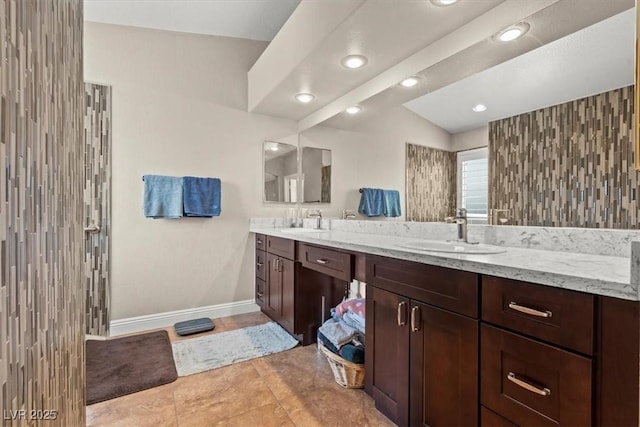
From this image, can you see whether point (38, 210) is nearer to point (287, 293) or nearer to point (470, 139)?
point (470, 139)

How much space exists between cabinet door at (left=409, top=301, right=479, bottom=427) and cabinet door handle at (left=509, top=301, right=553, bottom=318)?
15cm

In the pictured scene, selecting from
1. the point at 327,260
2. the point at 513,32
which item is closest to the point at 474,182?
the point at 513,32

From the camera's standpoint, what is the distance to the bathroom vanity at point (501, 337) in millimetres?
770

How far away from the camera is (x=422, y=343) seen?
1.25 meters

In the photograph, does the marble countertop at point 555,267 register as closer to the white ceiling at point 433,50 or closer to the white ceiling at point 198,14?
the white ceiling at point 433,50

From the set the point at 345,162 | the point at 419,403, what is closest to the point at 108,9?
the point at 345,162

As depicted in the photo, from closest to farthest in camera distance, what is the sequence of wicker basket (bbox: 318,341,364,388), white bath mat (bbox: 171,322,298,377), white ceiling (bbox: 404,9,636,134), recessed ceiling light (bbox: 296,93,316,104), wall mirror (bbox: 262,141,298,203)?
1. white ceiling (bbox: 404,9,636,134)
2. wicker basket (bbox: 318,341,364,388)
3. white bath mat (bbox: 171,322,298,377)
4. recessed ceiling light (bbox: 296,93,316,104)
5. wall mirror (bbox: 262,141,298,203)

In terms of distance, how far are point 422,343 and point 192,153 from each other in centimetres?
252

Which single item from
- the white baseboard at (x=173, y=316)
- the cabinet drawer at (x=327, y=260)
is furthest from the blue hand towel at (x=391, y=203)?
the white baseboard at (x=173, y=316)

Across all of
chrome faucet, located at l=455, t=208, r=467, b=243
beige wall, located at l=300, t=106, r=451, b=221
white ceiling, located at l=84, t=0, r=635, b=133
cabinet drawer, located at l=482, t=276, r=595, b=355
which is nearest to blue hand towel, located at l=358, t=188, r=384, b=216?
beige wall, located at l=300, t=106, r=451, b=221

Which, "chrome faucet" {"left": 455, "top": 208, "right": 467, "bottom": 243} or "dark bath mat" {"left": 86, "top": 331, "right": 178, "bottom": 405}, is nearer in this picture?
"chrome faucet" {"left": 455, "top": 208, "right": 467, "bottom": 243}

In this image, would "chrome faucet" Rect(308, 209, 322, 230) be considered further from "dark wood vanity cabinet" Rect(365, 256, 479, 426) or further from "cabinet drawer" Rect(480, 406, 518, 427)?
"cabinet drawer" Rect(480, 406, 518, 427)

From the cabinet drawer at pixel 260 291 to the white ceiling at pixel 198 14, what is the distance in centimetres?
243

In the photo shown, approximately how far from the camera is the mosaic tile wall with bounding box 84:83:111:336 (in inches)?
96.3
